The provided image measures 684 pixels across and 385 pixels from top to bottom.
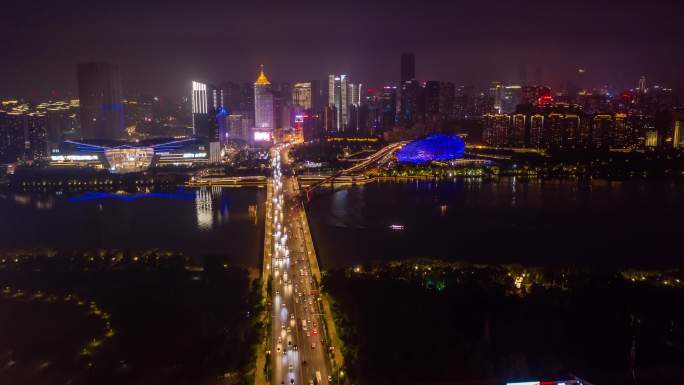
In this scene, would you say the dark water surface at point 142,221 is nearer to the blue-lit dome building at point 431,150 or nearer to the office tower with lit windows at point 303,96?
the blue-lit dome building at point 431,150

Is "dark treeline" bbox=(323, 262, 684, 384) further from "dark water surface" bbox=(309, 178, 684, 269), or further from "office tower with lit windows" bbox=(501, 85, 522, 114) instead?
"office tower with lit windows" bbox=(501, 85, 522, 114)

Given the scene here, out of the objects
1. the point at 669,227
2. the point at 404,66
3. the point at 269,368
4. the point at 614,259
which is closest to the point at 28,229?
the point at 269,368

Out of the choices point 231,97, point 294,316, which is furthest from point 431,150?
point 231,97

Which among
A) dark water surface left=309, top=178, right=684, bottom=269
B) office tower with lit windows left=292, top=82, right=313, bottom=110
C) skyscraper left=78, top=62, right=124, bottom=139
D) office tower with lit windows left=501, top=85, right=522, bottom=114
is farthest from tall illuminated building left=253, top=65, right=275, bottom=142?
dark water surface left=309, top=178, right=684, bottom=269

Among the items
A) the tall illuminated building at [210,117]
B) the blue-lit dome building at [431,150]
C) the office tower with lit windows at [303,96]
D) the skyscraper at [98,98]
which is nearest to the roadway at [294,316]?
the blue-lit dome building at [431,150]

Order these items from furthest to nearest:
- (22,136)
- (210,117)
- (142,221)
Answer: (210,117) < (22,136) < (142,221)

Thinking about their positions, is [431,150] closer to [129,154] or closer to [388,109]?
[129,154]
